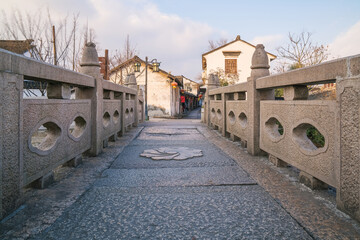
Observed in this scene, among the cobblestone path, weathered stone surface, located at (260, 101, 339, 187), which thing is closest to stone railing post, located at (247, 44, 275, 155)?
weathered stone surface, located at (260, 101, 339, 187)

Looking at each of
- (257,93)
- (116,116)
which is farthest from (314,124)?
(116,116)

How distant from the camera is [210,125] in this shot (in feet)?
33.9

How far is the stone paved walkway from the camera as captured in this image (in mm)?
1928

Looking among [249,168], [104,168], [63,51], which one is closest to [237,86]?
[249,168]

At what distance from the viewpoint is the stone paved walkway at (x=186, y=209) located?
6.32 ft

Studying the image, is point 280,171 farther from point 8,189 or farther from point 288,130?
point 8,189

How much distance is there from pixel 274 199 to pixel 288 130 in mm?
1177

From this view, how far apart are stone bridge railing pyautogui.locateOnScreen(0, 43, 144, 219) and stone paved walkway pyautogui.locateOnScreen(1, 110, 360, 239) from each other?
0.26m

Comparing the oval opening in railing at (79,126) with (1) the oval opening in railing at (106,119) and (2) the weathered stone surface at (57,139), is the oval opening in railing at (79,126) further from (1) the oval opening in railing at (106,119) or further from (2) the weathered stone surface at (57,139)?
(1) the oval opening in railing at (106,119)

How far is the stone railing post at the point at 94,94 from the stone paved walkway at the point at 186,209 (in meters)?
1.09

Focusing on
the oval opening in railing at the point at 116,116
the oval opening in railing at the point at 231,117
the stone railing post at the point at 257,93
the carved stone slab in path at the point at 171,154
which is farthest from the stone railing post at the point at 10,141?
the oval opening in railing at the point at 231,117

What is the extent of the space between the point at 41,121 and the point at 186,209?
5.95ft

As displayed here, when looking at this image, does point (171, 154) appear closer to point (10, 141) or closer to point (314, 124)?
point (314, 124)

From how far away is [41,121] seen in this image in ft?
9.23
